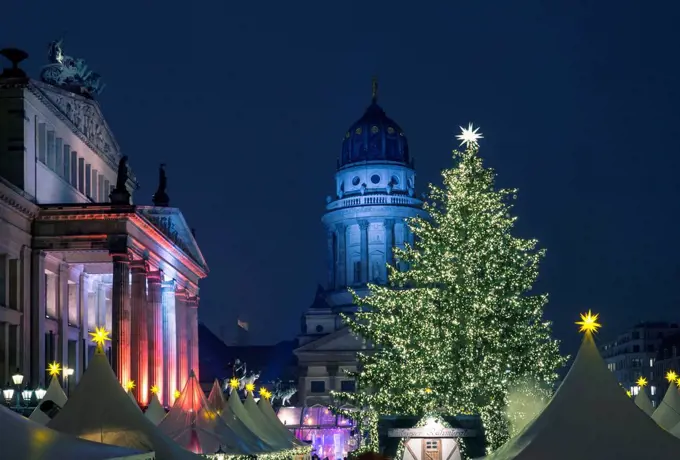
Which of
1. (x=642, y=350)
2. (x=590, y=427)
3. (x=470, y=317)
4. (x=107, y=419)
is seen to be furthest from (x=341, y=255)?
(x=590, y=427)

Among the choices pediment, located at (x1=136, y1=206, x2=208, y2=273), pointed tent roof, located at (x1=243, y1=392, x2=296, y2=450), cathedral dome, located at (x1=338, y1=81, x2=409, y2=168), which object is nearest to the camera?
pointed tent roof, located at (x1=243, y1=392, x2=296, y2=450)

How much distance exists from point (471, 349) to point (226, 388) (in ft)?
183

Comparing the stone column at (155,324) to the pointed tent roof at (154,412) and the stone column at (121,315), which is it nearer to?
the stone column at (121,315)

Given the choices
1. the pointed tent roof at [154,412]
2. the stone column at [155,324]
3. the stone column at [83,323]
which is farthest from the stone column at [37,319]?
the stone column at [83,323]

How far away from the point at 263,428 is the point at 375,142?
98.1 meters

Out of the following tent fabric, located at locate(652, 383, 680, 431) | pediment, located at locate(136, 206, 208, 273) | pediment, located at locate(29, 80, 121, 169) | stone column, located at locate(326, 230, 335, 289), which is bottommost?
tent fabric, located at locate(652, 383, 680, 431)

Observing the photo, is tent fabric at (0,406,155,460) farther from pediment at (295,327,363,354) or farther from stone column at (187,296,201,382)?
pediment at (295,327,363,354)

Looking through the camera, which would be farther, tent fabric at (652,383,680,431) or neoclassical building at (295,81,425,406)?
neoclassical building at (295,81,425,406)

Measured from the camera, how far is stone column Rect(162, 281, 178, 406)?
75.1m

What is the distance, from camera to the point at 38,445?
20.1 meters

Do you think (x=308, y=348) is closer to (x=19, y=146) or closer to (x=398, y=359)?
(x=19, y=146)

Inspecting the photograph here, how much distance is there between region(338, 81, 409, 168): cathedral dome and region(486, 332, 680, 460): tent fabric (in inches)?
4952

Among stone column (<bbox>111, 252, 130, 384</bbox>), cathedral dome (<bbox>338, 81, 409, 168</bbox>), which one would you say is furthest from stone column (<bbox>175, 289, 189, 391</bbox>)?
cathedral dome (<bbox>338, 81, 409, 168</bbox>)

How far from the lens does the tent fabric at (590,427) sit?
22.6 meters
